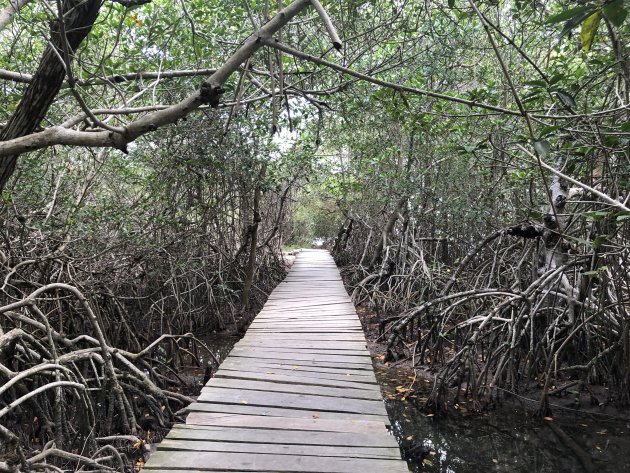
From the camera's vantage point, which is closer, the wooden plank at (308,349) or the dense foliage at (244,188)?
the dense foliage at (244,188)

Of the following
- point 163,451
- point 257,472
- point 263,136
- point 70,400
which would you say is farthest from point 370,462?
point 263,136

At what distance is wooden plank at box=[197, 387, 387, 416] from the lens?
297 centimetres

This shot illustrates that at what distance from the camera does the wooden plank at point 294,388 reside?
3190 millimetres

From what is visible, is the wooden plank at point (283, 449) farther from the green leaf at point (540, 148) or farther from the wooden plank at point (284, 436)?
the green leaf at point (540, 148)

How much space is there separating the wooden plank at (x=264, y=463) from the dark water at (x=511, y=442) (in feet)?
4.88

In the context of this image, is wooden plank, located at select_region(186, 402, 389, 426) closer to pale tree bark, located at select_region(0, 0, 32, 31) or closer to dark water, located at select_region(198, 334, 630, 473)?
dark water, located at select_region(198, 334, 630, 473)

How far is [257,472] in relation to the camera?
2213 millimetres

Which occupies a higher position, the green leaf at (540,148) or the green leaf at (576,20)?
the green leaf at (576,20)

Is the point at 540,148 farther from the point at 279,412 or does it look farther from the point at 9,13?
the point at 9,13

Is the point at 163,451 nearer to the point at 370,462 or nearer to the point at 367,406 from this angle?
the point at 370,462

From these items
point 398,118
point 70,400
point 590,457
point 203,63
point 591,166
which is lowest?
point 590,457

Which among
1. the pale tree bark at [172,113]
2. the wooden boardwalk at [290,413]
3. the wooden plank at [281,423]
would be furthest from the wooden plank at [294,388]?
the pale tree bark at [172,113]

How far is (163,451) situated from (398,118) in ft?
10.0

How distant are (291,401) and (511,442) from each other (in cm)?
191
